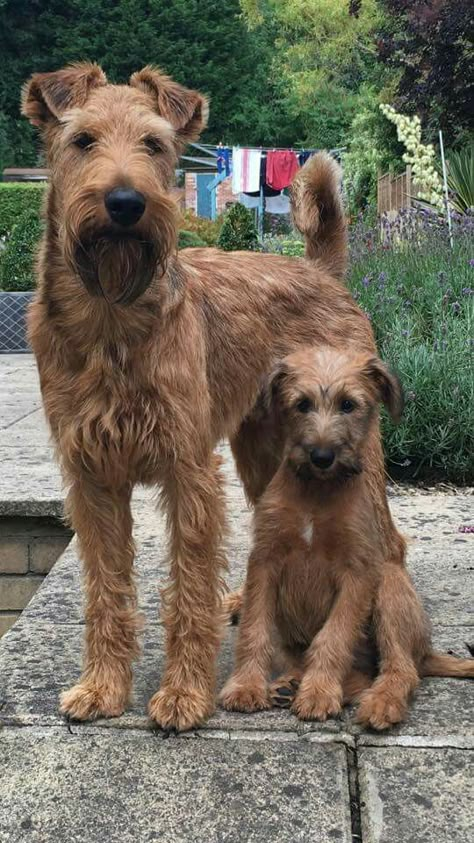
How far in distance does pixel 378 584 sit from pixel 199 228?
51.3 ft

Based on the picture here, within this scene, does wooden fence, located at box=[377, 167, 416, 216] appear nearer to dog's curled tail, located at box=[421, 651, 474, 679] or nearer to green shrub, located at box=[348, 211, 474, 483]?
green shrub, located at box=[348, 211, 474, 483]

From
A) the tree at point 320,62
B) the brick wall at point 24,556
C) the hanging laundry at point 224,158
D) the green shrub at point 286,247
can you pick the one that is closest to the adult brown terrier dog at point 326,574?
the brick wall at point 24,556

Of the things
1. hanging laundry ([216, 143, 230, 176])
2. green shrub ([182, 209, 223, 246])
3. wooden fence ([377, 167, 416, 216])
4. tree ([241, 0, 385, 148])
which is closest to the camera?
green shrub ([182, 209, 223, 246])

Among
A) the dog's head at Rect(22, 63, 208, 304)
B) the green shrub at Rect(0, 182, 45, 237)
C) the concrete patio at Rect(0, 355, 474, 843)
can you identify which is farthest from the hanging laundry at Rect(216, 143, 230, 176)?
the concrete patio at Rect(0, 355, 474, 843)

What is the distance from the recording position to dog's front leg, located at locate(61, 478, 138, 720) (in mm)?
3107

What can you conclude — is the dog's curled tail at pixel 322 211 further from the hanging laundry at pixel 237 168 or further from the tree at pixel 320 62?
the tree at pixel 320 62

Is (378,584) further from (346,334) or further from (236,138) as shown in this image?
(236,138)

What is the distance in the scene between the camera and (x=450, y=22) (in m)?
13.3

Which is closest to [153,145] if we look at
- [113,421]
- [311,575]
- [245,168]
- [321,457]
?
[113,421]

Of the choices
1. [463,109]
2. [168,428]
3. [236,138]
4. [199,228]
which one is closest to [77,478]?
[168,428]

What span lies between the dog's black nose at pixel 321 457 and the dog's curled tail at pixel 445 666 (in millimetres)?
873

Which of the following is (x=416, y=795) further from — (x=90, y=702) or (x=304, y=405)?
(x=304, y=405)

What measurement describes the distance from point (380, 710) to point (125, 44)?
151ft

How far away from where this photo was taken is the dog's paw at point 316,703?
2898 millimetres
